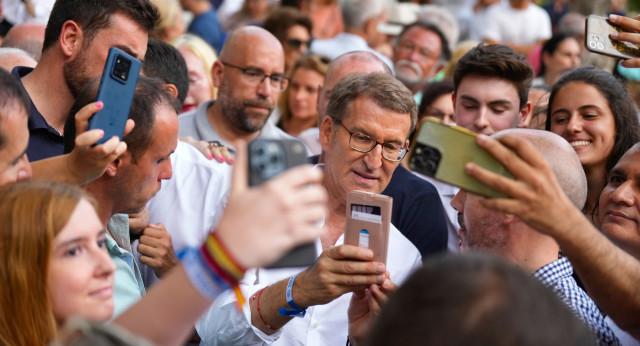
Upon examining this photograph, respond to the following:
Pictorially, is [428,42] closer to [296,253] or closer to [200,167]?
[200,167]

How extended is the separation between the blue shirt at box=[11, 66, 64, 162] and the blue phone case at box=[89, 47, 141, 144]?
2.55 feet

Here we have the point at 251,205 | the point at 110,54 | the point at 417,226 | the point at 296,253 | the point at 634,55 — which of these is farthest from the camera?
the point at 417,226

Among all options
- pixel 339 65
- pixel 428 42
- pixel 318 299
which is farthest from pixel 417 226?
pixel 428 42

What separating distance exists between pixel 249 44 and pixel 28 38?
5.05ft

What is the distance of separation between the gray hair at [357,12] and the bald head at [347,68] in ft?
10.7

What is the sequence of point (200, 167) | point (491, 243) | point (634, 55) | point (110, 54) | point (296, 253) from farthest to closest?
point (200, 167), point (634, 55), point (110, 54), point (491, 243), point (296, 253)

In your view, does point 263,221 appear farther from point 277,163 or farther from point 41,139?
point 41,139

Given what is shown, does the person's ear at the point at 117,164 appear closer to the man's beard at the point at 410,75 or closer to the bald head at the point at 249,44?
the bald head at the point at 249,44

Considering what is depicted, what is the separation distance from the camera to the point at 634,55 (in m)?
3.65

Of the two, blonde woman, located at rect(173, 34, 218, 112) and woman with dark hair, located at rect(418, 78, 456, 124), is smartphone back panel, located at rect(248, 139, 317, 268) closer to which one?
woman with dark hair, located at rect(418, 78, 456, 124)

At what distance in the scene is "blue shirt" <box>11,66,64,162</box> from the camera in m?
3.60

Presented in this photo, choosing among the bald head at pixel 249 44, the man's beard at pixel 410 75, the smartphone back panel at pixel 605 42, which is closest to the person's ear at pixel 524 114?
the smartphone back panel at pixel 605 42

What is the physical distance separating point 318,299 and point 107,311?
1.03 meters

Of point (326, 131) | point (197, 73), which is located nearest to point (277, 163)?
point (326, 131)
